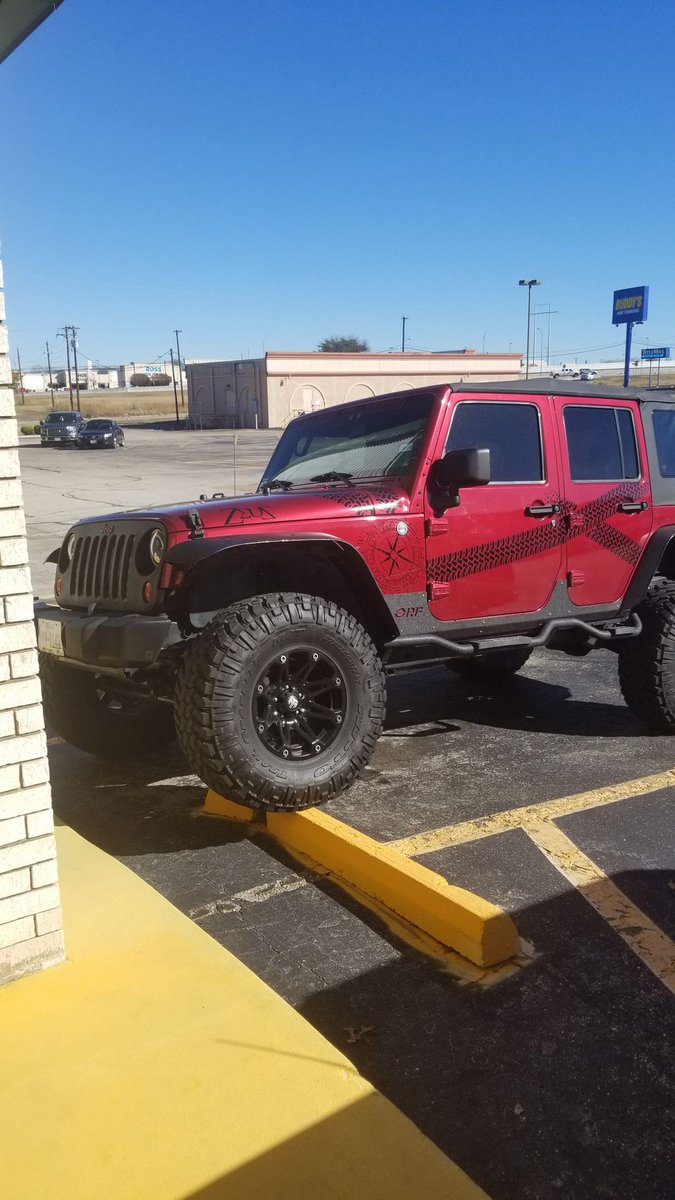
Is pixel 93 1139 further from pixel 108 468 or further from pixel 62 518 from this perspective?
pixel 108 468

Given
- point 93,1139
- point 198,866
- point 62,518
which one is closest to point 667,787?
point 198,866

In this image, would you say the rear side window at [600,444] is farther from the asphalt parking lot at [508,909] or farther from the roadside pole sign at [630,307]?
the roadside pole sign at [630,307]

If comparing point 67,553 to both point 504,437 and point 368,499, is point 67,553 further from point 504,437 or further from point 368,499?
point 504,437

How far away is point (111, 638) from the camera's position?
150 inches

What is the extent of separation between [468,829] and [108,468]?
29.6 m

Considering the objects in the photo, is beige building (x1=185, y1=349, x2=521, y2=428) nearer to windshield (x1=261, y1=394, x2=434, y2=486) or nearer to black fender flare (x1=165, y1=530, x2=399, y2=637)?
windshield (x1=261, y1=394, x2=434, y2=486)

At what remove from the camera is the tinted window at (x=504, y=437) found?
183 inches

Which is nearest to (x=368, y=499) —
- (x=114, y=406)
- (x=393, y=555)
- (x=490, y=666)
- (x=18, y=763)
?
(x=393, y=555)

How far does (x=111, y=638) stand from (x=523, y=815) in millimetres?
1905

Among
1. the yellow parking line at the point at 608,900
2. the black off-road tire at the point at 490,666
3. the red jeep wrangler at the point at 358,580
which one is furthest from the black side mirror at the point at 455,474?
the black off-road tire at the point at 490,666

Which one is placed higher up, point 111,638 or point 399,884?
point 111,638

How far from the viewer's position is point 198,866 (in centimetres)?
372

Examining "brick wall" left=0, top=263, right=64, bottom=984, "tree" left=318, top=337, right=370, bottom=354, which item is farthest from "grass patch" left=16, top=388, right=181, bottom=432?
"brick wall" left=0, top=263, right=64, bottom=984

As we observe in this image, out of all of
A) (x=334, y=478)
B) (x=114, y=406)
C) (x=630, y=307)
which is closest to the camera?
(x=334, y=478)
